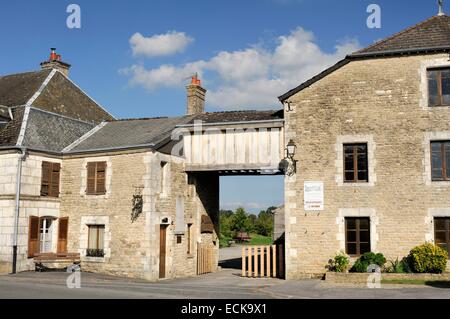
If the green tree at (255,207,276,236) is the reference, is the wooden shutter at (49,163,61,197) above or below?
above

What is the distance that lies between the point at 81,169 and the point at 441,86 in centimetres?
1392

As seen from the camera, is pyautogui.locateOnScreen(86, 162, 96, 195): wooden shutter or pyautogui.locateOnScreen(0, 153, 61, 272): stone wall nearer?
pyautogui.locateOnScreen(0, 153, 61, 272): stone wall

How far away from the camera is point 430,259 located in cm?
1592

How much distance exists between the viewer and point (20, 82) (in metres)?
23.8

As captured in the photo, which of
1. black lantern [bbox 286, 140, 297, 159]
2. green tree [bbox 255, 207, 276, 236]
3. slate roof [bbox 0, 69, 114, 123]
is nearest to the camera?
black lantern [bbox 286, 140, 297, 159]

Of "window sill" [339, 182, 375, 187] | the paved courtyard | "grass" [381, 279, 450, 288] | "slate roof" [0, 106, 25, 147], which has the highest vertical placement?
"slate roof" [0, 106, 25, 147]

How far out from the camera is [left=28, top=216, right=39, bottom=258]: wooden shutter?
61.7ft

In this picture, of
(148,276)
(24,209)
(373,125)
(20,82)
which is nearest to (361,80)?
(373,125)

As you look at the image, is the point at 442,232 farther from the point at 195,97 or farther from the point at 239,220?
the point at 239,220

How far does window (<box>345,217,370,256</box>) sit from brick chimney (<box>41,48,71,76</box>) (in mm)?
17084

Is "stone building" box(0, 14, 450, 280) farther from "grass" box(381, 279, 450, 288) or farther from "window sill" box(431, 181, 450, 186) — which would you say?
"grass" box(381, 279, 450, 288)

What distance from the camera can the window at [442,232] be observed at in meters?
16.5

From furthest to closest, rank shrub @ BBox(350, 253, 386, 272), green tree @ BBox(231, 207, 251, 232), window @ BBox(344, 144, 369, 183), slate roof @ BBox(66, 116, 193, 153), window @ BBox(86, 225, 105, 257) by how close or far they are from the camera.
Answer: green tree @ BBox(231, 207, 251, 232), slate roof @ BBox(66, 116, 193, 153), window @ BBox(86, 225, 105, 257), window @ BBox(344, 144, 369, 183), shrub @ BBox(350, 253, 386, 272)

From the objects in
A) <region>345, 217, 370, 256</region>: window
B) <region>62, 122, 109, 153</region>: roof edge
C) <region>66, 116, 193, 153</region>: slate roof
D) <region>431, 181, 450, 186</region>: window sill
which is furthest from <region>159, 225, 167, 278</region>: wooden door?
<region>431, 181, 450, 186</region>: window sill
